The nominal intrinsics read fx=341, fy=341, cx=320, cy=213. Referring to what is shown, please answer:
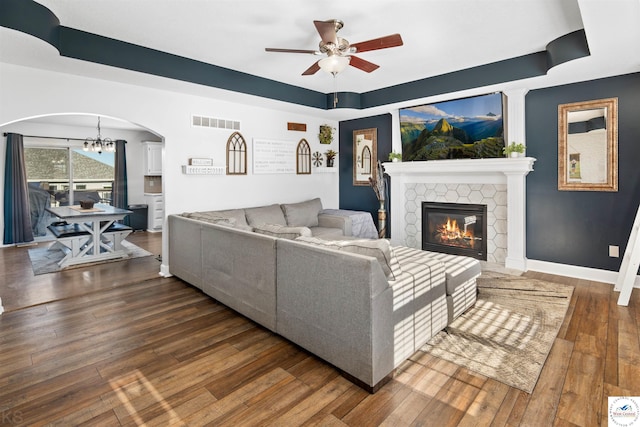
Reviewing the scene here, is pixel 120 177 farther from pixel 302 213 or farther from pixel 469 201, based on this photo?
pixel 469 201

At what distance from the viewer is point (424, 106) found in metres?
5.40

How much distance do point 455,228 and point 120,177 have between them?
25.3 ft

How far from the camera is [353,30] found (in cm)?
328

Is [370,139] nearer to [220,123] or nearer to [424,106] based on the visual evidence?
[424,106]

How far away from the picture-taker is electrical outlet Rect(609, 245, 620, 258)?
403 cm

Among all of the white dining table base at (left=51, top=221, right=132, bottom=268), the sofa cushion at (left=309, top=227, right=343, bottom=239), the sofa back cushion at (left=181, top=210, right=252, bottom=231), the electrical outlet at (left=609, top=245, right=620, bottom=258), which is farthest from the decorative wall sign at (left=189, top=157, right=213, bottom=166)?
the electrical outlet at (left=609, top=245, right=620, bottom=258)

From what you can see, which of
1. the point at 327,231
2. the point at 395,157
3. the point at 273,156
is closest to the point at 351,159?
the point at 395,157

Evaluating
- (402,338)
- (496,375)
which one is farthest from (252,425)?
(496,375)

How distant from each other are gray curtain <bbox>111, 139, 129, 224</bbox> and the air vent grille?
4.76 meters

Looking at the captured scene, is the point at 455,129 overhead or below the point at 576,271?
overhead

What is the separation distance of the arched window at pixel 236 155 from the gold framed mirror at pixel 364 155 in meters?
2.31

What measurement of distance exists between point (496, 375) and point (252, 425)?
158 centimetres

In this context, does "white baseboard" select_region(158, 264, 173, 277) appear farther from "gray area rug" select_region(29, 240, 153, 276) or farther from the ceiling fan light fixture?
the ceiling fan light fixture

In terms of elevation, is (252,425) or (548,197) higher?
(548,197)
